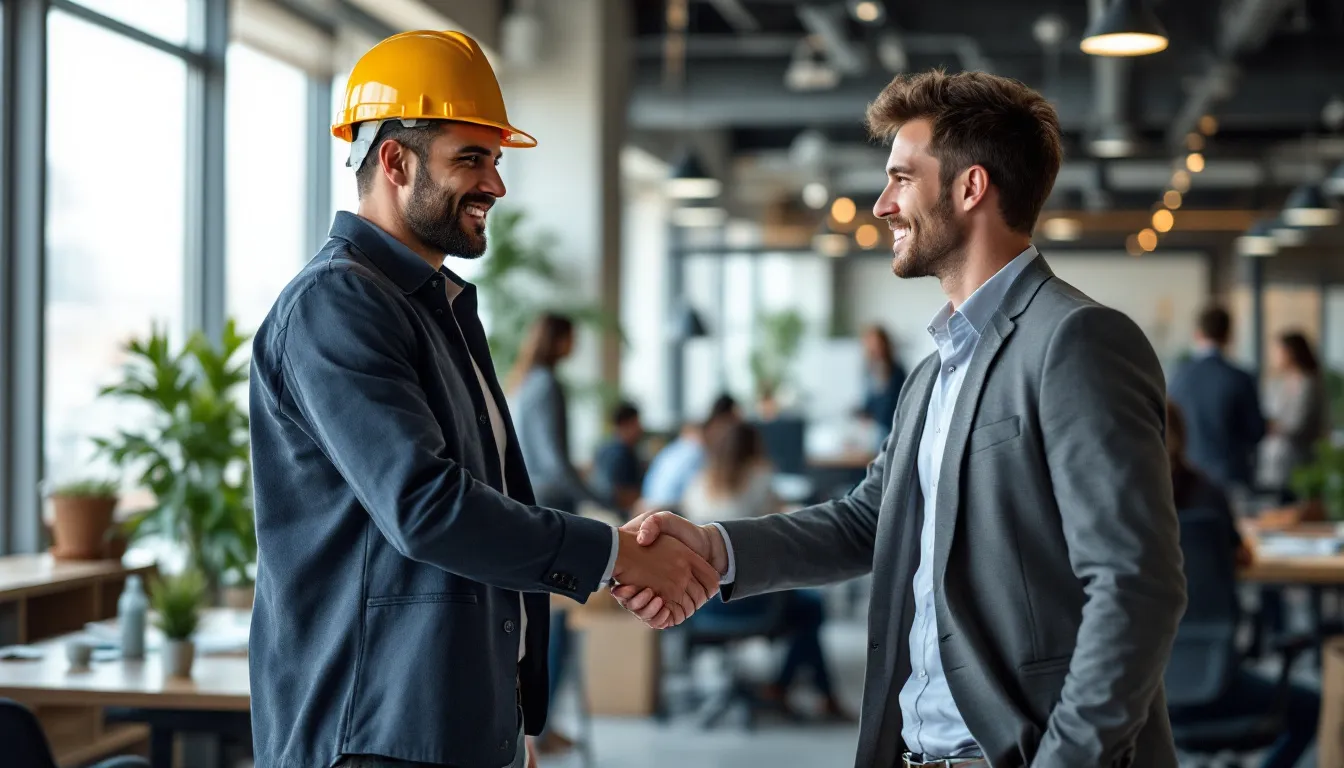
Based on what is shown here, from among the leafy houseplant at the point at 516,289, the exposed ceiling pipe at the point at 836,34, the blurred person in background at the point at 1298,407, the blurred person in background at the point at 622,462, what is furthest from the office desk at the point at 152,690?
the blurred person in background at the point at 1298,407

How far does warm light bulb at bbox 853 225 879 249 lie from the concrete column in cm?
1018

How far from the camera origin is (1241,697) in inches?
167

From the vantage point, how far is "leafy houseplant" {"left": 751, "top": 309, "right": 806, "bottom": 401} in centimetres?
1789

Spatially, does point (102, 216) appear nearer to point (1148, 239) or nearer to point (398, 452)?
point (398, 452)

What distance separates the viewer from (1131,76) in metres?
9.73

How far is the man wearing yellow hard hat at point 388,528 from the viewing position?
1.91 m

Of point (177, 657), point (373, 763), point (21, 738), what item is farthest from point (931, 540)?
point (177, 657)

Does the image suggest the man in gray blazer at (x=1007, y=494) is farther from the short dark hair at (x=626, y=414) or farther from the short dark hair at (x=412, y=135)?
the short dark hair at (x=626, y=414)

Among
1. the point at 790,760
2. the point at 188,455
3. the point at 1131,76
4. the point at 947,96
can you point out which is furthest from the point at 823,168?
the point at 947,96

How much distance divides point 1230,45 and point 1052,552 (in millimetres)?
9397

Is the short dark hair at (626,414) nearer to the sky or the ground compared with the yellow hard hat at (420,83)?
nearer to the ground

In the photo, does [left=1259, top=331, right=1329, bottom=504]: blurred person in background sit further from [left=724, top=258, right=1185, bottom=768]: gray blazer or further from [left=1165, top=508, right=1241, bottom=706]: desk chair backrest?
[left=724, top=258, right=1185, bottom=768]: gray blazer

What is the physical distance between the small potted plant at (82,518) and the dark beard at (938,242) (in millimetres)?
3457

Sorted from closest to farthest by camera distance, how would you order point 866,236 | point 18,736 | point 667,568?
point 667,568 → point 18,736 → point 866,236
